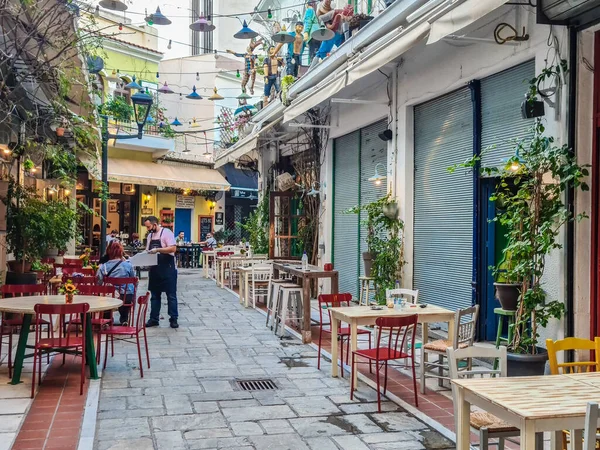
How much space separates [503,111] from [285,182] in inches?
333

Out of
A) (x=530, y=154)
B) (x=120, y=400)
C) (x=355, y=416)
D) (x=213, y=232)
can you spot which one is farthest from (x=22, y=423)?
(x=213, y=232)

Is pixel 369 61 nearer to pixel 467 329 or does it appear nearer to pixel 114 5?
pixel 467 329

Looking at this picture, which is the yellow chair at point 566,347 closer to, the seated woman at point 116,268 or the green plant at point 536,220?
the green plant at point 536,220

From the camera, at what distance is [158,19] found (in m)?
11.1

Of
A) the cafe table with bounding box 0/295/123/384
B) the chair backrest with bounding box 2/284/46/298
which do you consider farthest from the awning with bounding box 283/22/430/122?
the chair backrest with bounding box 2/284/46/298

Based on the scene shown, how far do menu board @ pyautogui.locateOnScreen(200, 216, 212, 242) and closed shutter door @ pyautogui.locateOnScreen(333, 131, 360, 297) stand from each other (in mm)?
13633

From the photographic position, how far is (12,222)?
9648 millimetres

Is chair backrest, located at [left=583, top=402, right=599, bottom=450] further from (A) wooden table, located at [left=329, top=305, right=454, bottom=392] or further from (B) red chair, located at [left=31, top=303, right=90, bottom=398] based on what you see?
(B) red chair, located at [left=31, top=303, right=90, bottom=398]

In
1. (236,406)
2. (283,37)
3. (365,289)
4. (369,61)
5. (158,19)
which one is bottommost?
(236,406)

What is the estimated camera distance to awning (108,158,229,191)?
20.4 m

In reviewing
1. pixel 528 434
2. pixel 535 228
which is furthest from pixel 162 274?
pixel 528 434

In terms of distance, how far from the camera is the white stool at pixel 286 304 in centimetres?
847

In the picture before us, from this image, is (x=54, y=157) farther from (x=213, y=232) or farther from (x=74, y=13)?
(x=213, y=232)

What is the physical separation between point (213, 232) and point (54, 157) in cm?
1544
